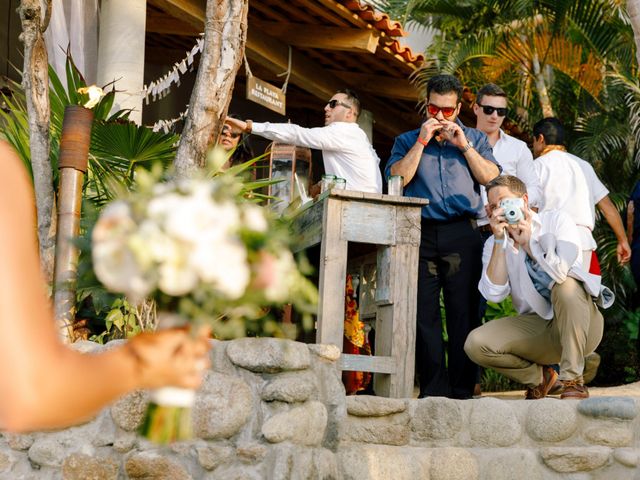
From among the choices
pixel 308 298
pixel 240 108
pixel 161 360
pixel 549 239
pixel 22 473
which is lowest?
pixel 22 473

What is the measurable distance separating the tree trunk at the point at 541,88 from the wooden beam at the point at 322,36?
4.11 m

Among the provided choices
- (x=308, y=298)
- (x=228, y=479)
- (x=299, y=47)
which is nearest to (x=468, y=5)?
(x=299, y=47)

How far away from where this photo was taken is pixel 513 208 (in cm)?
509

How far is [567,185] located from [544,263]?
99cm

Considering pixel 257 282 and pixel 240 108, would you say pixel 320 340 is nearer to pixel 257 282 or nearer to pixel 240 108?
pixel 257 282

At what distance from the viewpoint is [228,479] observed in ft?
13.5

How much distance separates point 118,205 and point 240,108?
8455mm

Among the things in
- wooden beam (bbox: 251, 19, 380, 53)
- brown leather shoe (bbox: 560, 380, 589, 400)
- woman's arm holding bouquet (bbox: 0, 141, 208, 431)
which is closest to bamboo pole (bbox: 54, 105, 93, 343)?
brown leather shoe (bbox: 560, 380, 589, 400)

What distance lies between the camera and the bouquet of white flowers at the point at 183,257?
1.45 metres

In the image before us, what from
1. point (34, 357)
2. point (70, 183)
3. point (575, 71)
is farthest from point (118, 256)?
point (575, 71)

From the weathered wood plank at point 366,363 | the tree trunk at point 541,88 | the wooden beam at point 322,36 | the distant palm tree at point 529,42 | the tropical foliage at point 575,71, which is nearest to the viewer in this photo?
the weathered wood plank at point 366,363

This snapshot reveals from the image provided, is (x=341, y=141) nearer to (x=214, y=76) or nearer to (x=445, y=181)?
(x=445, y=181)

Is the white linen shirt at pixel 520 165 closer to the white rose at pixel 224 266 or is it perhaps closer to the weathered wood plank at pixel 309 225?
the weathered wood plank at pixel 309 225

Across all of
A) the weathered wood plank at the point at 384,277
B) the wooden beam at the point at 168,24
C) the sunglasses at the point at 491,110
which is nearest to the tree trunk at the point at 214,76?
the weathered wood plank at the point at 384,277
